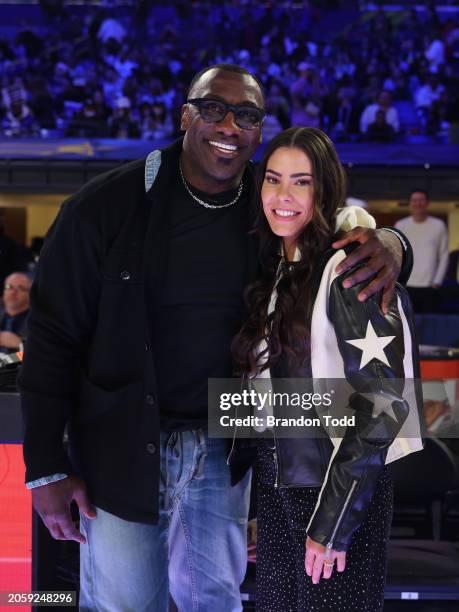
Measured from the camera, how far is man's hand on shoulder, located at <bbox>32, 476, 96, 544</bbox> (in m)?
1.87

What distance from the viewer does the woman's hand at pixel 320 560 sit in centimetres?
164

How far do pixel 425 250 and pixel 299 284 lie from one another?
5.82 m

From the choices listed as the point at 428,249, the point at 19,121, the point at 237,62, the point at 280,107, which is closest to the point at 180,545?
the point at 428,249

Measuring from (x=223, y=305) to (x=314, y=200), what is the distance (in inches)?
13.0

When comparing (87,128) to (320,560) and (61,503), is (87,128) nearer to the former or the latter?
(61,503)

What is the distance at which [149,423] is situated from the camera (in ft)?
6.03

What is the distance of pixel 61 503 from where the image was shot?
1871 millimetres

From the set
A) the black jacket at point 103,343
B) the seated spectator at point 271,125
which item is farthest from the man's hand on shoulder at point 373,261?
the seated spectator at point 271,125

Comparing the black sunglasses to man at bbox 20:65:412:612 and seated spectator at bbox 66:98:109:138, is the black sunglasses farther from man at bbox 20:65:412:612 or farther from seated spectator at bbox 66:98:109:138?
seated spectator at bbox 66:98:109:138

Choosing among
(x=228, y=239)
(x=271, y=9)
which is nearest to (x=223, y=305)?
(x=228, y=239)

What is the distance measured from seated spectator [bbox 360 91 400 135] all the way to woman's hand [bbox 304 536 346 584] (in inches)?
480

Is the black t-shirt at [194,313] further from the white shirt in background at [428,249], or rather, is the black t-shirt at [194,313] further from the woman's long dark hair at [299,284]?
the white shirt in background at [428,249]

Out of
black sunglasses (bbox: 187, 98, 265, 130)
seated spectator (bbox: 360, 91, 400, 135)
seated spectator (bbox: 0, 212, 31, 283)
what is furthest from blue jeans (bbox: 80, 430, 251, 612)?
seated spectator (bbox: 360, 91, 400, 135)

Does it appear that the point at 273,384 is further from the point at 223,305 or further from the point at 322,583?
the point at 322,583
